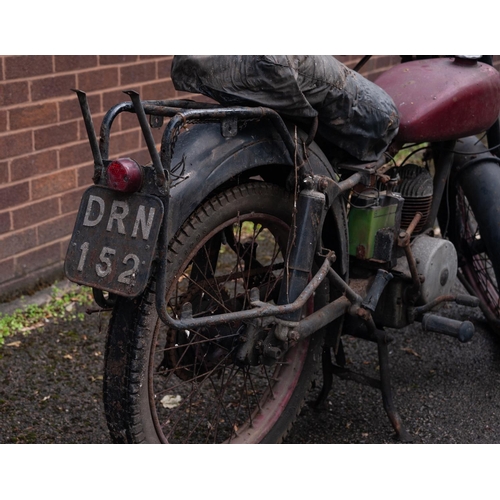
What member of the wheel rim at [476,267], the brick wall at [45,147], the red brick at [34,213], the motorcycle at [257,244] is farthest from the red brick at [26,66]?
the wheel rim at [476,267]

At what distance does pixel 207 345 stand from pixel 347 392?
3.33 ft

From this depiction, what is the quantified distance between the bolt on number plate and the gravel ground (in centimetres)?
106

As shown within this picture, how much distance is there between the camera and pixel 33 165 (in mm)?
4434

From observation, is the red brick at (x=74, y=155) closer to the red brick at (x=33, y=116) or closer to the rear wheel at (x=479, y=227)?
the red brick at (x=33, y=116)

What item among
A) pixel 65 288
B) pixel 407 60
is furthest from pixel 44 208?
pixel 407 60

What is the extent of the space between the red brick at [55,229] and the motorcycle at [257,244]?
128 cm

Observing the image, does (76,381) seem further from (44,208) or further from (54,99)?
(54,99)

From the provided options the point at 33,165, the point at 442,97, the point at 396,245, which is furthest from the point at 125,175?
the point at 33,165

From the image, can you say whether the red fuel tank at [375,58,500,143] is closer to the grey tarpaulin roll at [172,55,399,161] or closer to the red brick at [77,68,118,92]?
the grey tarpaulin roll at [172,55,399,161]

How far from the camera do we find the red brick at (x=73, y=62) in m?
4.40

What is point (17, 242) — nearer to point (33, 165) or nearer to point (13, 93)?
point (33, 165)

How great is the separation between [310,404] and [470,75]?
1.47 meters

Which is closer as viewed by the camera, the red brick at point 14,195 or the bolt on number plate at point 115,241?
the bolt on number plate at point 115,241

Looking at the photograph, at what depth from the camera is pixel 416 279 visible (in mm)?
3314
